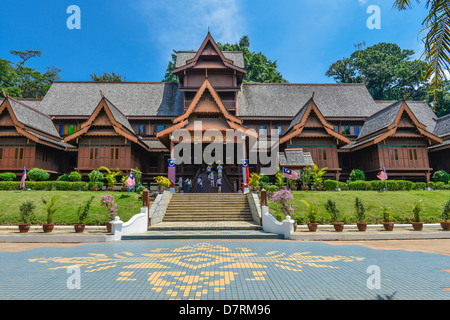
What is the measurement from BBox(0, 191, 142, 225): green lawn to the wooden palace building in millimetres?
5216

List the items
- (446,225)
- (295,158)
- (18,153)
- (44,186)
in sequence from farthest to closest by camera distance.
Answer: (295,158) → (18,153) → (44,186) → (446,225)

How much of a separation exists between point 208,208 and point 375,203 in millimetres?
10318

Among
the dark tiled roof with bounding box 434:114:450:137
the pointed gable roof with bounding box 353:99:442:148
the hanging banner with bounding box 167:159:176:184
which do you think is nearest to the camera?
the hanging banner with bounding box 167:159:176:184

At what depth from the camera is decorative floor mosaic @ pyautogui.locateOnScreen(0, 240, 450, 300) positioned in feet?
14.6

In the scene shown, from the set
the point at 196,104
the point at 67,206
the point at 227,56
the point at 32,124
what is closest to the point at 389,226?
the point at 196,104

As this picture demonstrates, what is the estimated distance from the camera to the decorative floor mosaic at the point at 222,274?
444 cm

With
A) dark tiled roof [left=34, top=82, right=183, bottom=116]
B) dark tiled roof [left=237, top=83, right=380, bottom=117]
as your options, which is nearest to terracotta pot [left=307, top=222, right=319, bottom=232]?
dark tiled roof [left=237, top=83, right=380, bottom=117]

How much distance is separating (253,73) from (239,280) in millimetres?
44934

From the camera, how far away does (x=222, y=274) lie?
5.56 metres

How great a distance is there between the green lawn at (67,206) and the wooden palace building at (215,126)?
Result: 205 inches

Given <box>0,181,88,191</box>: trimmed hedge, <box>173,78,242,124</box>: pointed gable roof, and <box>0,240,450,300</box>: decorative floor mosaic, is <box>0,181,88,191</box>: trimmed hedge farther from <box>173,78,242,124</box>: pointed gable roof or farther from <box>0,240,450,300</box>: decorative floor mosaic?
<box>0,240,450,300</box>: decorative floor mosaic

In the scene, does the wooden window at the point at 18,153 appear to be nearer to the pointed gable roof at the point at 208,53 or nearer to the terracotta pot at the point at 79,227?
the terracotta pot at the point at 79,227

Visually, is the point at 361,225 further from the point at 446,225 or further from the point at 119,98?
the point at 119,98
